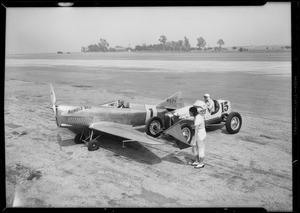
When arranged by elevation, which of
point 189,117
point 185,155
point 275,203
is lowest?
point 275,203

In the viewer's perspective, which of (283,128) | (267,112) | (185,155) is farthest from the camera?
(267,112)

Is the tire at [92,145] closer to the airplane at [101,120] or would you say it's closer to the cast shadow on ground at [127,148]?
the airplane at [101,120]

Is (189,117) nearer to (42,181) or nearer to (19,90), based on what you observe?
(42,181)

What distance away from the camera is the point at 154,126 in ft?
31.3

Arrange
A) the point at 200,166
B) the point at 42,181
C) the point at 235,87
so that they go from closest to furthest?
the point at 42,181, the point at 200,166, the point at 235,87

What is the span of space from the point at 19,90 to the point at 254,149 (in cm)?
1595

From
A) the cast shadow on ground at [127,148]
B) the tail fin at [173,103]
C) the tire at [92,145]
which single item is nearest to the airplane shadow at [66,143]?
the cast shadow on ground at [127,148]

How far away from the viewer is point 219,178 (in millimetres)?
6832

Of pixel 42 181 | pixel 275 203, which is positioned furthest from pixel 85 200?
pixel 275 203

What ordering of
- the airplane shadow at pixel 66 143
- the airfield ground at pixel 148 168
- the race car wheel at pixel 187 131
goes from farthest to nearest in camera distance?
the race car wheel at pixel 187 131, the airplane shadow at pixel 66 143, the airfield ground at pixel 148 168

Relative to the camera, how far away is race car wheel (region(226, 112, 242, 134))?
993 cm

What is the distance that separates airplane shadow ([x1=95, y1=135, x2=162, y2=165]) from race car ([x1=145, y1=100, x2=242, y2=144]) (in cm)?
86

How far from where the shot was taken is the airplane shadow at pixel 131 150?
7.93 metres

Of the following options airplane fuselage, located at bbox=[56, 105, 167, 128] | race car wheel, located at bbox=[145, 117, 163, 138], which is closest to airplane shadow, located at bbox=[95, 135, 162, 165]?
race car wheel, located at bbox=[145, 117, 163, 138]
